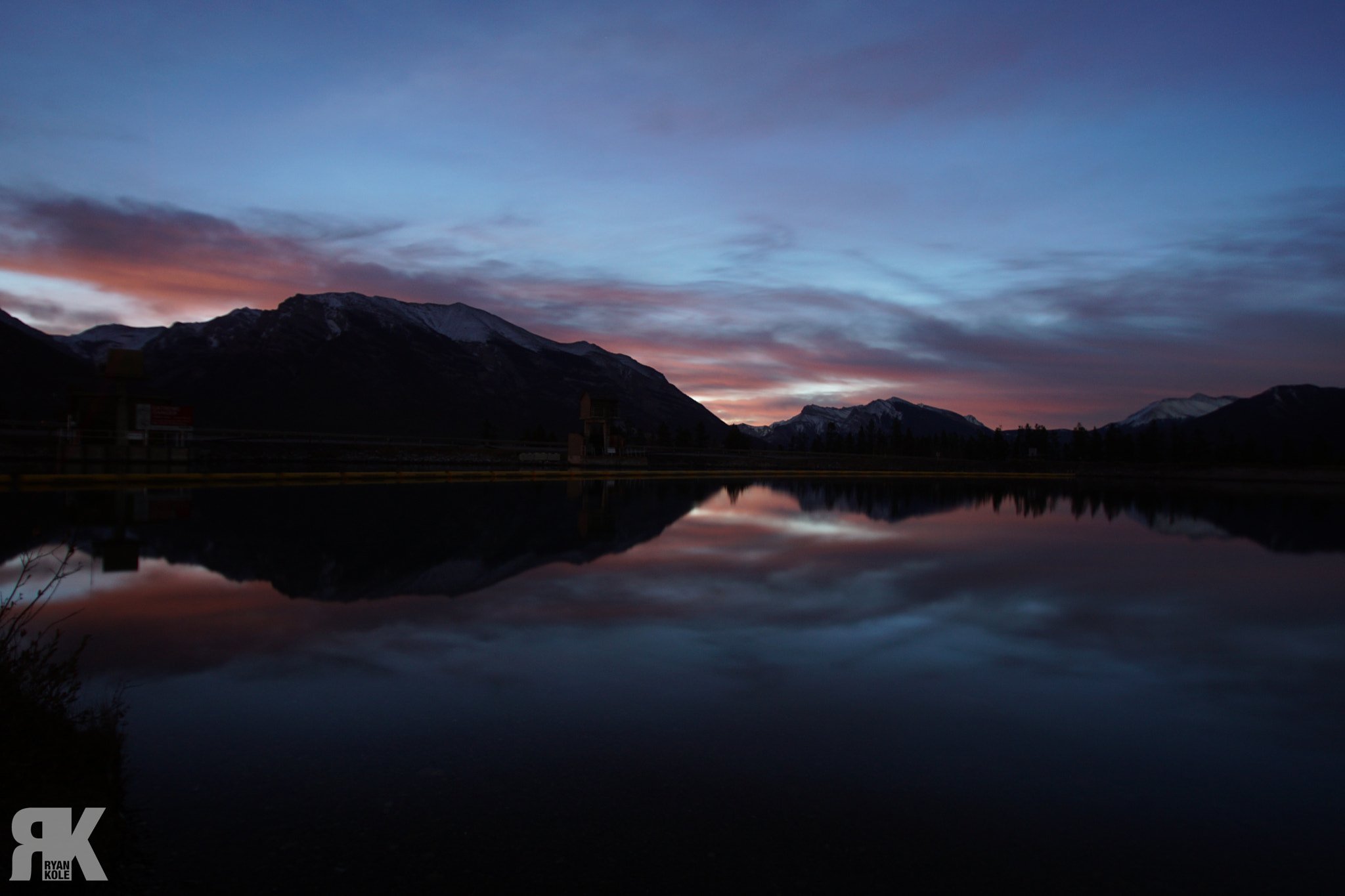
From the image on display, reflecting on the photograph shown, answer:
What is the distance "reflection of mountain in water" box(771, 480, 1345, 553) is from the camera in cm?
2917

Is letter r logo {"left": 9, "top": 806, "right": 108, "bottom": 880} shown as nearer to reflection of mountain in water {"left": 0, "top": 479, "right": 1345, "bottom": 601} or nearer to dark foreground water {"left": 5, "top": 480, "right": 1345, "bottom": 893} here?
dark foreground water {"left": 5, "top": 480, "right": 1345, "bottom": 893}

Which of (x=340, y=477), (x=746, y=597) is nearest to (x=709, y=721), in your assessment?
(x=746, y=597)

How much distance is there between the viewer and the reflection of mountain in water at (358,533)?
45.7 feet

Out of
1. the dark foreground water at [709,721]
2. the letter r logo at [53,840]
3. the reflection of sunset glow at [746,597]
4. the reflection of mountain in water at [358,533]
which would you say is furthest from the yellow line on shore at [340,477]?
the letter r logo at [53,840]

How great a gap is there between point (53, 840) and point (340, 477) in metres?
38.2

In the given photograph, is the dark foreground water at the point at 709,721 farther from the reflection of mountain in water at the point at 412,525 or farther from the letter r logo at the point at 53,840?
the letter r logo at the point at 53,840

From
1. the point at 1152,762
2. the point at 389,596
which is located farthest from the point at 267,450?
the point at 1152,762

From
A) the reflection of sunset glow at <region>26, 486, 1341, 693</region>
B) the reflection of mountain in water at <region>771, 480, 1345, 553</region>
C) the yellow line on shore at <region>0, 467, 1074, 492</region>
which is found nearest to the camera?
the reflection of sunset glow at <region>26, 486, 1341, 693</region>

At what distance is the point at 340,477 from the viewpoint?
40.2 meters

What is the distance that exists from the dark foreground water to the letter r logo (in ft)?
1.13

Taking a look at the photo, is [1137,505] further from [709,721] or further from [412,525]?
[709,721]

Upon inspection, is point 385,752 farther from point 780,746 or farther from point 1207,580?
point 1207,580

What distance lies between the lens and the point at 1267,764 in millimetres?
6527

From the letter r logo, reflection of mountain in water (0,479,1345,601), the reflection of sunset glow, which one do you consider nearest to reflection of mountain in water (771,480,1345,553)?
reflection of mountain in water (0,479,1345,601)
